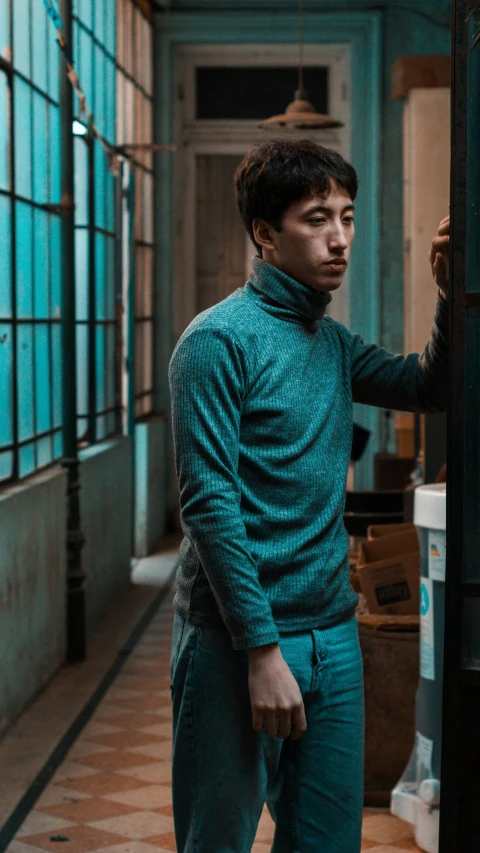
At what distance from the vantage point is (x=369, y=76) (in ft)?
28.6

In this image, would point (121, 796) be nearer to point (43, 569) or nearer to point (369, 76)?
point (43, 569)

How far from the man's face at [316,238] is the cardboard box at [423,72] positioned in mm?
5143

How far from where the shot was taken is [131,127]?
25.6 feet

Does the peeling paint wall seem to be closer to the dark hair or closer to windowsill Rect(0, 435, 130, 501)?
windowsill Rect(0, 435, 130, 501)

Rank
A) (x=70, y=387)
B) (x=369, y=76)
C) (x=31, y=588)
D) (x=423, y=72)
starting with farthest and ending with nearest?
(x=369, y=76) < (x=423, y=72) < (x=70, y=387) < (x=31, y=588)

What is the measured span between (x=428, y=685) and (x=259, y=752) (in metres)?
1.32

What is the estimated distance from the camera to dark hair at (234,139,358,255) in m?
1.75

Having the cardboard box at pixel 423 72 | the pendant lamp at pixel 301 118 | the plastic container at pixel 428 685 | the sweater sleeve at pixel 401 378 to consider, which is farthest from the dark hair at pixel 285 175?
the cardboard box at pixel 423 72

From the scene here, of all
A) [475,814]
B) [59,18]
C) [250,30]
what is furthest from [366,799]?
[250,30]

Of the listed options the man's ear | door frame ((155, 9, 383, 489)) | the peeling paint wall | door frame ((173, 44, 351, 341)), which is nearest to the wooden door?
door frame ((173, 44, 351, 341))

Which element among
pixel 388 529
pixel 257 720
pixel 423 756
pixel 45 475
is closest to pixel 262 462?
pixel 257 720

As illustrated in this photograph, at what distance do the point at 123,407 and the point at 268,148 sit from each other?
529 cm

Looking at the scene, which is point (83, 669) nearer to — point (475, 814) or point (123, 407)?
point (123, 407)

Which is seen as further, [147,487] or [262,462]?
[147,487]
